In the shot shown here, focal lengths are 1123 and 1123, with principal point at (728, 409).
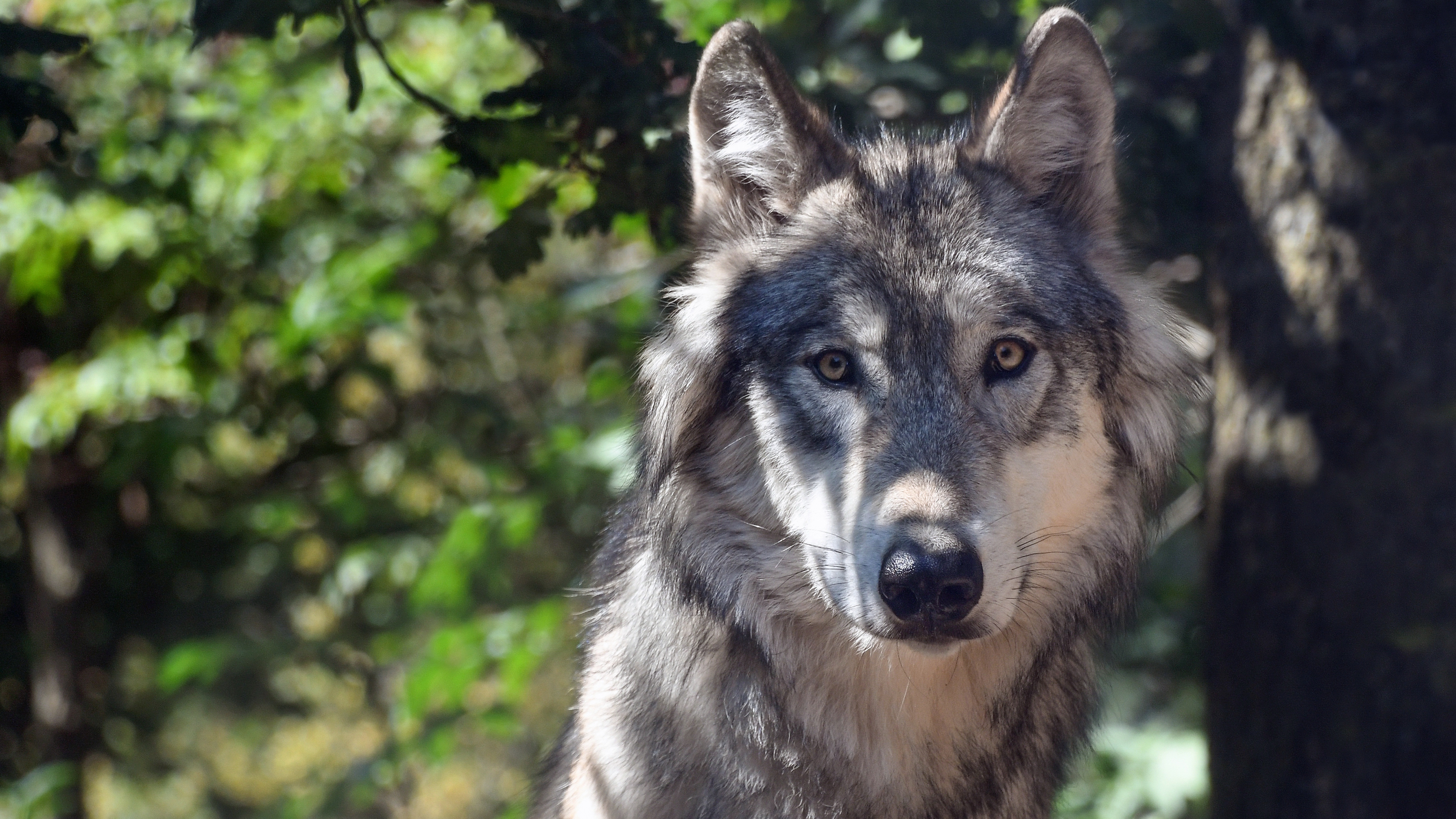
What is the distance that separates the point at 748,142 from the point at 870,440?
0.83 m

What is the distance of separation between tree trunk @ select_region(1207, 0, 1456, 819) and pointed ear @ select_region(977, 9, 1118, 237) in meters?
0.72

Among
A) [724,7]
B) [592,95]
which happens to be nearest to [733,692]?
[592,95]

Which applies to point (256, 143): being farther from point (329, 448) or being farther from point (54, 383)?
point (329, 448)

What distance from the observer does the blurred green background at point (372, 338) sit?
3.33 meters

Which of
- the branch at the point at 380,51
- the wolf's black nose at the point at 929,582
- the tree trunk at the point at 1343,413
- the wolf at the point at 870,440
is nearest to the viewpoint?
the wolf's black nose at the point at 929,582

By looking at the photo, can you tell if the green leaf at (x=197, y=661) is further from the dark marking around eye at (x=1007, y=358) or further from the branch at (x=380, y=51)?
the dark marking around eye at (x=1007, y=358)

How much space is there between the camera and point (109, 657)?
296 inches

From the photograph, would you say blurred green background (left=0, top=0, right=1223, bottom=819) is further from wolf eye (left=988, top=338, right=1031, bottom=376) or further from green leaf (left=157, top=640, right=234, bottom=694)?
wolf eye (left=988, top=338, right=1031, bottom=376)

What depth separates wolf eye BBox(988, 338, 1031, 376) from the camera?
2.42 meters

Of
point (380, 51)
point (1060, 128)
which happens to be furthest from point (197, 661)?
point (1060, 128)

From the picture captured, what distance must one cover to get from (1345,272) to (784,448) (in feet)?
6.03

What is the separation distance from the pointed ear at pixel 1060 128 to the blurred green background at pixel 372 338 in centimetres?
41

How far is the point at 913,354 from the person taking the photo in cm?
238

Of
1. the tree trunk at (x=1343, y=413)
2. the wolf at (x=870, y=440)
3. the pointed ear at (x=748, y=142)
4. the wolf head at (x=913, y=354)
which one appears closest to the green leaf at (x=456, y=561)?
the wolf at (x=870, y=440)
